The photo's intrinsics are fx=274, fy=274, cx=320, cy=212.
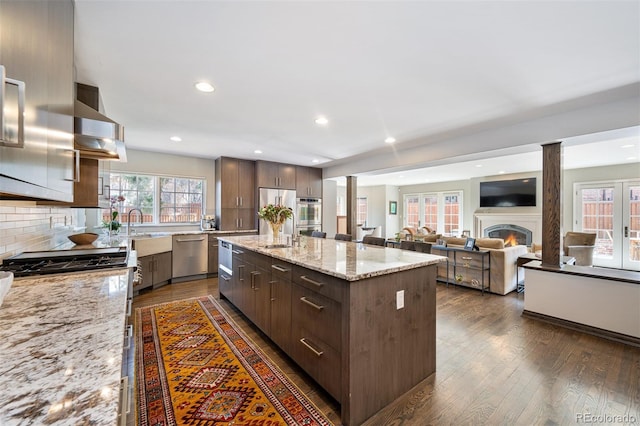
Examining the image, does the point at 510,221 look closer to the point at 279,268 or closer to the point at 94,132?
the point at 279,268

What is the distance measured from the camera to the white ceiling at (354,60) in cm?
154

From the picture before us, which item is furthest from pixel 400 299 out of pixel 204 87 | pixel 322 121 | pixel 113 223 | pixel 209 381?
pixel 113 223

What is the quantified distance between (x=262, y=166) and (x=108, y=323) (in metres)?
5.04

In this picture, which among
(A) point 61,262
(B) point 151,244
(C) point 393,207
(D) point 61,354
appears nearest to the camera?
(D) point 61,354

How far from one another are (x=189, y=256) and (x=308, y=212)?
2707 mm

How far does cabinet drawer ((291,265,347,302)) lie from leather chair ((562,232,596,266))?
539cm

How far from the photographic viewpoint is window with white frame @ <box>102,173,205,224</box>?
16.1ft

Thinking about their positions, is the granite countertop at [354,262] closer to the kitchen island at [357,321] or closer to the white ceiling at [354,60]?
the kitchen island at [357,321]

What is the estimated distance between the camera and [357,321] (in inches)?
65.2

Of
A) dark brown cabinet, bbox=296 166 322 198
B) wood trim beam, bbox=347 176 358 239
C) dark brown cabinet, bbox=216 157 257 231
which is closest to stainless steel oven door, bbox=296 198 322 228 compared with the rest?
dark brown cabinet, bbox=296 166 322 198

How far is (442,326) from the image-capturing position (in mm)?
3051

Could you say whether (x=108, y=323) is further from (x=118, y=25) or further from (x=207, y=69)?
(x=207, y=69)

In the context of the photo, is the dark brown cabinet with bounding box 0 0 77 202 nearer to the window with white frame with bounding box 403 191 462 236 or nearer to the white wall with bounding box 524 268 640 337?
the white wall with bounding box 524 268 640 337

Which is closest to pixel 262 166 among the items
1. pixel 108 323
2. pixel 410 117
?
pixel 410 117
